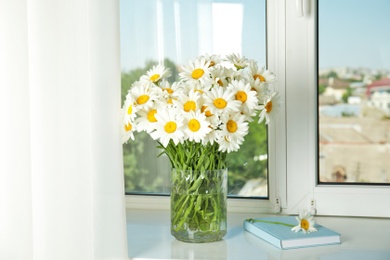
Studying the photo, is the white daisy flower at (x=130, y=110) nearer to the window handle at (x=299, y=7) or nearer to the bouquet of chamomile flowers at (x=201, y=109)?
the bouquet of chamomile flowers at (x=201, y=109)

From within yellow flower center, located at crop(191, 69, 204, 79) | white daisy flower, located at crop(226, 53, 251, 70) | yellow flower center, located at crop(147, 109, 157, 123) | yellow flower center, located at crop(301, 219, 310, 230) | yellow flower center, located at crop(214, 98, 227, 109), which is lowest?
yellow flower center, located at crop(301, 219, 310, 230)

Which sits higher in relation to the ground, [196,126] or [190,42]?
[190,42]

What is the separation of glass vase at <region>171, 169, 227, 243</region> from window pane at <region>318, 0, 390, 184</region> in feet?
1.57

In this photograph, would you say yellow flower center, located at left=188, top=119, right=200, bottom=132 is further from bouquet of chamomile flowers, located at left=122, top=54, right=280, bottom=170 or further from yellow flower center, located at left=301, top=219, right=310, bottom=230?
yellow flower center, located at left=301, top=219, right=310, bottom=230

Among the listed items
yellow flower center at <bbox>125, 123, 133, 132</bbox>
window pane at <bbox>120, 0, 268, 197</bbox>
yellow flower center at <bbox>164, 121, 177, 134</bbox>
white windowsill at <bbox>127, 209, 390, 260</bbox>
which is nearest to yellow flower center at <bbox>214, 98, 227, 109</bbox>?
yellow flower center at <bbox>164, 121, 177, 134</bbox>

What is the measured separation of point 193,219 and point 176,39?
1.93 feet

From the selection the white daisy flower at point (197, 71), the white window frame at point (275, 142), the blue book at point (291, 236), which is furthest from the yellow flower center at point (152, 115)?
the white window frame at point (275, 142)

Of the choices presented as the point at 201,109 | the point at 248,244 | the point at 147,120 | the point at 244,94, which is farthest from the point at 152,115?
the point at 248,244

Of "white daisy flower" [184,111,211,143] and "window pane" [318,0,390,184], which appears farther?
"window pane" [318,0,390,184]

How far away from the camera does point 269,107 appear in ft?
5.51

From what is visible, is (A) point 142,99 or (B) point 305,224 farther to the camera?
(B) point 305,224

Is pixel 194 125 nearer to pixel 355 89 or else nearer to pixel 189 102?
pixel 189 102

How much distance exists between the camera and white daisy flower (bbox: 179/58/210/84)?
164 cm

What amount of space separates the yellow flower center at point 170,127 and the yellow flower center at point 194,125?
3 centimetres
